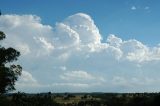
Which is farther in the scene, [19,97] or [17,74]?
[19,97]

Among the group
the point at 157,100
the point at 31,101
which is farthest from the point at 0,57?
the point at 31,101

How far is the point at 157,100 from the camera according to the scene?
14838 cm

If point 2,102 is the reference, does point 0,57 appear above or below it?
above

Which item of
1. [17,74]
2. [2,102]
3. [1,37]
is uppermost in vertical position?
[1,37]

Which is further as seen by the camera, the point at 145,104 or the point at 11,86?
the point at 145,104

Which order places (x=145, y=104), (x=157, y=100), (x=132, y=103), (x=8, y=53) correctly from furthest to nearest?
(x=132, y=103) → (x=145, y=104) → (x=157, y=100) → (x=8, y=53)

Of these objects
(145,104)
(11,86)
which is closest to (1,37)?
Answer: (11,86)

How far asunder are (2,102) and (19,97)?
11277 centimetres

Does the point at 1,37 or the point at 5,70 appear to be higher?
the point at 1,37

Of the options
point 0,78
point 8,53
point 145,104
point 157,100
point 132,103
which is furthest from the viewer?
point 132,103

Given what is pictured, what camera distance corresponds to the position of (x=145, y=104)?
165 meters

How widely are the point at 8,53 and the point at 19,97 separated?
11098 cm

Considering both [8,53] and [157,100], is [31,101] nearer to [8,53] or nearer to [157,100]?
[157,100]

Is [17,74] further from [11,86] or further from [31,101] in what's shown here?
[31,101]
